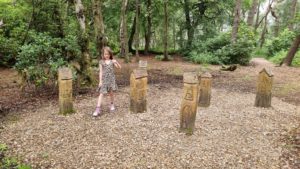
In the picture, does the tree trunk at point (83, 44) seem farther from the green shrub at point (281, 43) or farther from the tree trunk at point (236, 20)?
the green shrub at point (281, 43)

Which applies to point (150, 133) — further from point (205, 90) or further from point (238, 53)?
point (238, 53)

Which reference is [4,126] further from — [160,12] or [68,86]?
[160,12]

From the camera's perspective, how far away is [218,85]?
10812 mm

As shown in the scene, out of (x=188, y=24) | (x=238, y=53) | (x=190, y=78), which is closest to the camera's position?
(x=190, y=78)

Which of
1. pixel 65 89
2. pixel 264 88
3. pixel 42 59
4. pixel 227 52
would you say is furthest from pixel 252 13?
pixel 65 89

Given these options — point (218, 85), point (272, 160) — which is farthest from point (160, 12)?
Result: point (272, 160)

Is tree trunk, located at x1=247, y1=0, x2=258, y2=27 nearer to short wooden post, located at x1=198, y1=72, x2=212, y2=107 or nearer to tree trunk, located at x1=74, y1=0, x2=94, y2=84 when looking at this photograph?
tree trunk, located at x1=74, y1=0, x2=94, y2=84

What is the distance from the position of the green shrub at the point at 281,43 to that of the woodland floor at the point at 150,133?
15264 mm

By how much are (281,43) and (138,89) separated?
19.5m

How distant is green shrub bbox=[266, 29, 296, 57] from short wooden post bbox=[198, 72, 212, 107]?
17.6 m

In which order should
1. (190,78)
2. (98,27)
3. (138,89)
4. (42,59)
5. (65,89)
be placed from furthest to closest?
1. (98,27)
2. (42,59)
3. (138,89)
4. (65,89)
5. (190,78)

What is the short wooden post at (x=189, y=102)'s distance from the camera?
585cm

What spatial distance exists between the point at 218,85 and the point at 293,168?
6.07m

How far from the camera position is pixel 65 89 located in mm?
6836
